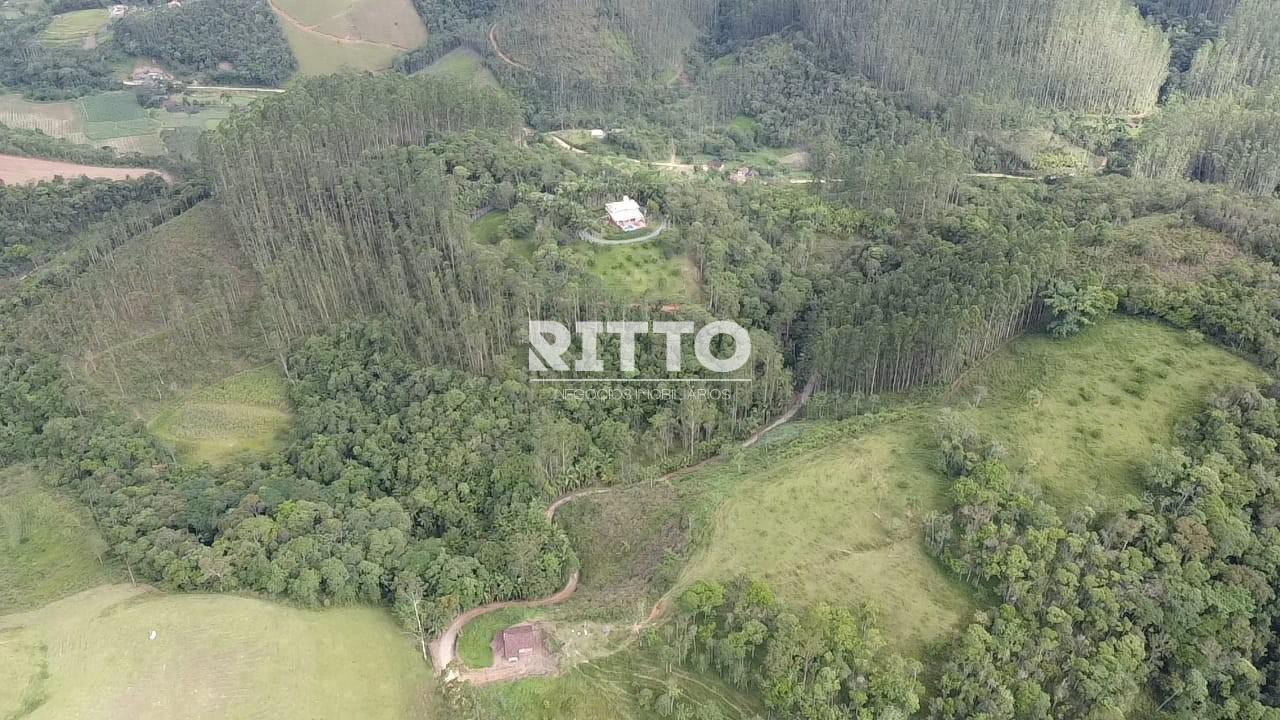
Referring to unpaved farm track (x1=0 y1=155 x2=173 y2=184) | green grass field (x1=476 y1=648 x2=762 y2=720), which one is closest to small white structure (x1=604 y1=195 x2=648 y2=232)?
green grass field (x1=476 y1=648 x2=762 y2=720)

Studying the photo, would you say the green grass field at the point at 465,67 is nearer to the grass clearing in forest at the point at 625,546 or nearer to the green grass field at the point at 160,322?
the green grass field at the point at 160,322

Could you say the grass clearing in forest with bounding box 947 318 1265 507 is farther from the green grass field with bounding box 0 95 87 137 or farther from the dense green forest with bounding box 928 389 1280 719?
the green grass field with bounding box 0 95 87 137

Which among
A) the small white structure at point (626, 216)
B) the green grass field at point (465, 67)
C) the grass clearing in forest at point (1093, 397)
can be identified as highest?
the green grass field at point (465, 67)

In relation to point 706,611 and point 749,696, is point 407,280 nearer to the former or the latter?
point 706,611

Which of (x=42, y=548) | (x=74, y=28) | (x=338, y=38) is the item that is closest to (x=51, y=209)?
(x=42, y=548)

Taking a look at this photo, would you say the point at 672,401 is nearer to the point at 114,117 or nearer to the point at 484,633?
the point at 484,633

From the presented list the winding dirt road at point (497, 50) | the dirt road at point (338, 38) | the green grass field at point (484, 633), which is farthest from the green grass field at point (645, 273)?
the dirt road at point (338, 38)

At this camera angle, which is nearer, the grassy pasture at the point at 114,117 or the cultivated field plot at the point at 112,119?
the cultivated field plot at the point at 112,119
